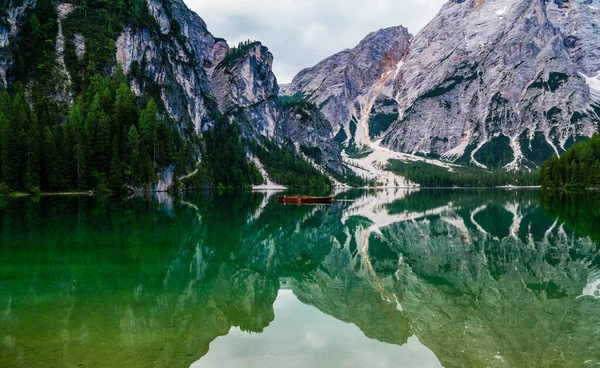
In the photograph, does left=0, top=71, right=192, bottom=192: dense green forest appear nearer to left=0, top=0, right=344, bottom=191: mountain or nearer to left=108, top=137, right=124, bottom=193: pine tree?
left=108, top=137, right=124, bottom=193: pine tree

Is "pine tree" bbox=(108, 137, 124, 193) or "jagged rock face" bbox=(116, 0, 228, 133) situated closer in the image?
"pine tree" bbox=(108, 137, 124, 193)

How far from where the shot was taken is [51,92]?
341 feet

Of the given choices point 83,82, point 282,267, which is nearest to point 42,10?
point 83,82

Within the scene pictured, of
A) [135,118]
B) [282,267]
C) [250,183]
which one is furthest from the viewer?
[250,183]

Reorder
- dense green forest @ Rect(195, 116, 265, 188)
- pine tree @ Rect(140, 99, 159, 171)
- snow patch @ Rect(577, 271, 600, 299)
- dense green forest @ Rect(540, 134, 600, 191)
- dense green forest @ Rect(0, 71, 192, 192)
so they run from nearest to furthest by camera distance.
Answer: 1. snow patch @ Rect(577, 271, 600, 299)
2. dense green forest @ Rect(0, 71, 192, 192)
3. pine tree @ Rect(140, 99, 159, 171)
4. dense green forest @ Rect(540, 134, 600, 191)
5. dense green forest @ Rect(195, 116, 265, 188)

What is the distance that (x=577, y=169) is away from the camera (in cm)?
12131

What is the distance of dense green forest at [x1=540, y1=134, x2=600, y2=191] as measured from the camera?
11594 centimetres

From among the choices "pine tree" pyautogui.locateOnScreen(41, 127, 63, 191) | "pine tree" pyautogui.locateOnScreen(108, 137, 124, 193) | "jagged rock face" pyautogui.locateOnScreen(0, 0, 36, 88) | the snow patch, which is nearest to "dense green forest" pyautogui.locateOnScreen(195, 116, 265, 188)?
"pine tree" pyautogui.locateOnScreen(108, 137, 124, 193)

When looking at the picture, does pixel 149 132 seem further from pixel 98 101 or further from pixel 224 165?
pixel 224 165

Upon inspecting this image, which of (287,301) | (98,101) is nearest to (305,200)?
(98,101)

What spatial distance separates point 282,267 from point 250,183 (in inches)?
6064

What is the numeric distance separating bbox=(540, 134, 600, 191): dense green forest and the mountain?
108 meters

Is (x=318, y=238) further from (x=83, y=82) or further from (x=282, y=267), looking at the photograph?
(x=83, y=82)

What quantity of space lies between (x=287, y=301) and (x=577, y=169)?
132640 mm
